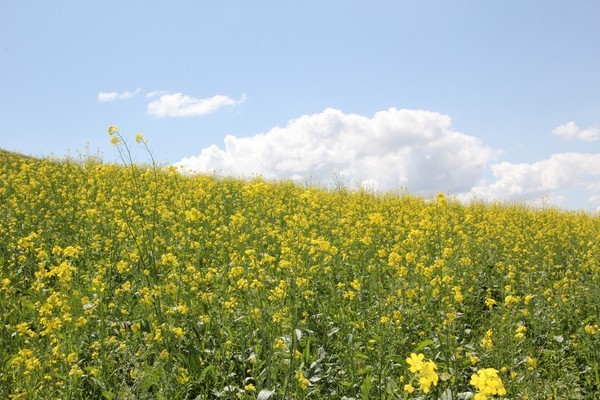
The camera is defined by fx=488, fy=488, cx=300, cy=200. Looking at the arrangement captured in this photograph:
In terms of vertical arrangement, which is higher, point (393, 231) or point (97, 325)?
point (393, 231)

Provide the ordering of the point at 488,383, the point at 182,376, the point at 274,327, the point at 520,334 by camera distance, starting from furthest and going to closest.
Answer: the point at 274,327 → the point at 520,334 → the point at 182,376 → the point at 488,383

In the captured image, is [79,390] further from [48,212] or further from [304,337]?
[48,212]

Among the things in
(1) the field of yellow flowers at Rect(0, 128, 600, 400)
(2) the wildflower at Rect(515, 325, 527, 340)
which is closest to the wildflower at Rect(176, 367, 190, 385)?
(1) the field of yellow flowers at Rect(0, 128, 600, 400)

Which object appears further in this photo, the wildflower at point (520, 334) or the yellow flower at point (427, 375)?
the wildflower at point (520, 334)

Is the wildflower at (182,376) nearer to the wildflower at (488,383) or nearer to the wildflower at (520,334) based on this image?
the wildflower at (488,383)

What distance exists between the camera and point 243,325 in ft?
13.1

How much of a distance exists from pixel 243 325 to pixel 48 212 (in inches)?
198

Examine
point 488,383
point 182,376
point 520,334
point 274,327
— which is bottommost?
point 182,376

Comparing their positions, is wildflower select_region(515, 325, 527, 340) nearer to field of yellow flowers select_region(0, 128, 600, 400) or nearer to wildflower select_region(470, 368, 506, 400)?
field of yellow flowers select_region(0, 128, 600, 400)

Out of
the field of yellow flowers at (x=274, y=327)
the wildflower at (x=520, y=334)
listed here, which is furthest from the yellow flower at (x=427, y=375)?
the wildflower at (x=520, y=334)

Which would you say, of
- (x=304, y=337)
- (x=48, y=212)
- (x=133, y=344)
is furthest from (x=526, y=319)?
(x=48, y=212)

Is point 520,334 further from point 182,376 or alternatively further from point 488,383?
point 182,376

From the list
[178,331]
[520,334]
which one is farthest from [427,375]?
[178,331]

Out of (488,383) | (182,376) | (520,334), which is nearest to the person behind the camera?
(488,383)
